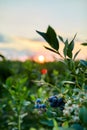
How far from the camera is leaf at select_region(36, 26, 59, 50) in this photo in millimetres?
1311

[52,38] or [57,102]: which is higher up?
[52,38]

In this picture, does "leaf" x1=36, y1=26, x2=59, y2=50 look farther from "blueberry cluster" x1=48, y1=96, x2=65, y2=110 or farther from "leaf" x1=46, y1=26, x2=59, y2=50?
"blueberry cluster" x1=48, y1=96, x2=65, y2=110

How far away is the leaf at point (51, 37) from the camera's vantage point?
1311 mm

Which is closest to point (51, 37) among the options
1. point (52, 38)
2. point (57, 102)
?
point (52, 38)

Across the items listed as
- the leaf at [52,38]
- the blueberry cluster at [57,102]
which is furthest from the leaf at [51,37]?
the blueberry cluster at [57,102]

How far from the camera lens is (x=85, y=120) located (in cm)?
101

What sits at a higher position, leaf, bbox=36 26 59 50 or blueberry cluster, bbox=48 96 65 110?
leaf, bbox=36 26 59 50

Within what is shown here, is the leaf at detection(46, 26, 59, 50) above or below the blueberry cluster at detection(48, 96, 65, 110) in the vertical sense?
above

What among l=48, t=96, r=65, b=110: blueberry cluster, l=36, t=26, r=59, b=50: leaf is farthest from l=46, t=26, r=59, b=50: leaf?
l=48, t=96, r=65, b=110: blueberry cluster

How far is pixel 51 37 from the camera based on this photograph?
134cm

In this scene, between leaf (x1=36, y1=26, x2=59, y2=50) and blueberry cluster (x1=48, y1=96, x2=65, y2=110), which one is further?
blueberry cluster (x1=48, y1=96, x2=65, y2=110)

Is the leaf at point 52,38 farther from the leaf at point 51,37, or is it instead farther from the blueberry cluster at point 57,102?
the blueberry cluster at point 57,102

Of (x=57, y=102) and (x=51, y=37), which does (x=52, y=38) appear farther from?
(x=57, y=102)

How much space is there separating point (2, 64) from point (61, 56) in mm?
8273
